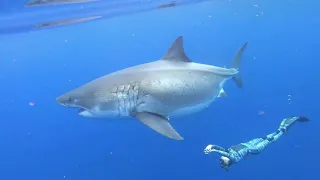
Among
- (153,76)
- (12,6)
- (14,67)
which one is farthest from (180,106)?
(14,67)

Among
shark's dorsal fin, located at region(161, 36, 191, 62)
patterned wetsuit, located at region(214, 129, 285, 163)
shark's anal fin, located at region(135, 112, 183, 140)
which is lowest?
patterned wetsuit, located at region(214, 129, 285, 163)

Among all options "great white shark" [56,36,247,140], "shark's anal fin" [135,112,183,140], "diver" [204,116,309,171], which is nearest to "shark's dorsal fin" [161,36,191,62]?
"great white shark" [56,36,247,140]

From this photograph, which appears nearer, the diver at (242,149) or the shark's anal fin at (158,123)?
the shark's anal fin at (158,123)

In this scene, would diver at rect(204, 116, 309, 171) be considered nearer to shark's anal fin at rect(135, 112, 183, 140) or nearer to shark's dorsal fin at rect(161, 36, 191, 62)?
shark's anal fin at rect(135, 112, 183, 140)

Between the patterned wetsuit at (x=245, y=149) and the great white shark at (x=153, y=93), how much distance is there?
977 millimetres

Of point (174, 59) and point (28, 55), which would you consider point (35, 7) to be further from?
point (28, 55)

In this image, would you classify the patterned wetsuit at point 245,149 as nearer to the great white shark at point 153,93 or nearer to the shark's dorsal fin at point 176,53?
the great white shark at point 153,93

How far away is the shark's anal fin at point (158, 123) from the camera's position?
539 centimetres

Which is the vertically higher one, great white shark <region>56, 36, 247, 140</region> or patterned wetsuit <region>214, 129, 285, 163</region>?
great white shark <region>56, 36, 247, 140</region>

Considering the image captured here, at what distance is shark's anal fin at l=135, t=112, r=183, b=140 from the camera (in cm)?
539

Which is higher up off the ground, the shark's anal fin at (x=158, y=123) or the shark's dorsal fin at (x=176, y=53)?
the shark's dorsal fin at (x=176, y=53)

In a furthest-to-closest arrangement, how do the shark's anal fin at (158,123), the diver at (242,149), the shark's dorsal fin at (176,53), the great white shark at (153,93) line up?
the diver at (242,149) < the shark's dorsal fin at (176,53) < the great white shark at (153,93) < the shark's anal fin at (158,123)

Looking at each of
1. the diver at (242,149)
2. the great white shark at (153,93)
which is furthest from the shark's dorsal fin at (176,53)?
the diver at (242,149)

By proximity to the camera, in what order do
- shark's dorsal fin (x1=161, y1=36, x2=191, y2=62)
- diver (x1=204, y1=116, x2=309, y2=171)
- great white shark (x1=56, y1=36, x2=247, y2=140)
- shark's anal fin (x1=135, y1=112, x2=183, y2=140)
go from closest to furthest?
shark's anal fin (x1=135, y1=112, x2=183, y2=140), great white shark (x1=56, y1=36, x2=247, y2=140), shark's dorsal fin (x1=161, y1=36, x2=191, y2=62), diver (x1=204, y1=116, x2=309, y2=171)
